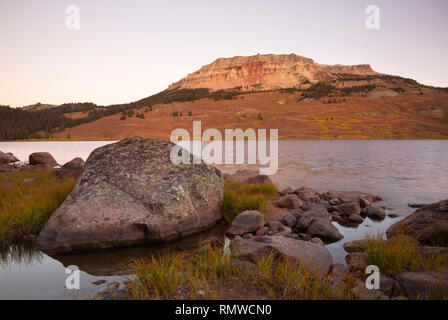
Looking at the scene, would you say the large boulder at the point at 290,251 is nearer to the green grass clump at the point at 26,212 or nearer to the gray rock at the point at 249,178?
the green grass clump at the point at 26,212

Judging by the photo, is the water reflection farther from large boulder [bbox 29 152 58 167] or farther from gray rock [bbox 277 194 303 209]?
large boulder [bbox 29 152 58 167]

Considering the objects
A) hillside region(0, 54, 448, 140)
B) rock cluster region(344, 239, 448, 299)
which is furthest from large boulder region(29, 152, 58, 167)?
hillside region(0, 54, 448, 140)

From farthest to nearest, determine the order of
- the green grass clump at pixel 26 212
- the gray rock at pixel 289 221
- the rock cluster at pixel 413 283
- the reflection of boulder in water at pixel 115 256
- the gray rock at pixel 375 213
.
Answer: the gray rock at pixel 375 213, the gray rock at pixel 289 221, the green grass clump at pixel 26 212, the reflection of boulder in water at pixel 115 256, the rock cluster at pixel 413 283

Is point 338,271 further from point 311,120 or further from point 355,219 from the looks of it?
point 311,120

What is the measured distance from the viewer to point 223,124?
78500mm

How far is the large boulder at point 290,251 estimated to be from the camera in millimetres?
4412

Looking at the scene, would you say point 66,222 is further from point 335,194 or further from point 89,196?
point 335,194

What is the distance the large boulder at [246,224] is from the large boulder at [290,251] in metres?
1.87

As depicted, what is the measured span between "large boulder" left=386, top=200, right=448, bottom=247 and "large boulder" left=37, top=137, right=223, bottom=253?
189 inches

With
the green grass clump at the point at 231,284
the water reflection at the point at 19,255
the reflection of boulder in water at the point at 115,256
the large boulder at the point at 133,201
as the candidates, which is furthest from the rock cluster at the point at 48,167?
the green grass clump at the point at 231,284

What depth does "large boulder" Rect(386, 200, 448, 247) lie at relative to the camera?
5782 millimetres

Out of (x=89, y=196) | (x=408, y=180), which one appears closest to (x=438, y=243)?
(x=89, y=196)

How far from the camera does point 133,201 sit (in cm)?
654

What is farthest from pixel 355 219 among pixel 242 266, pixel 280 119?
pixel 280 119
